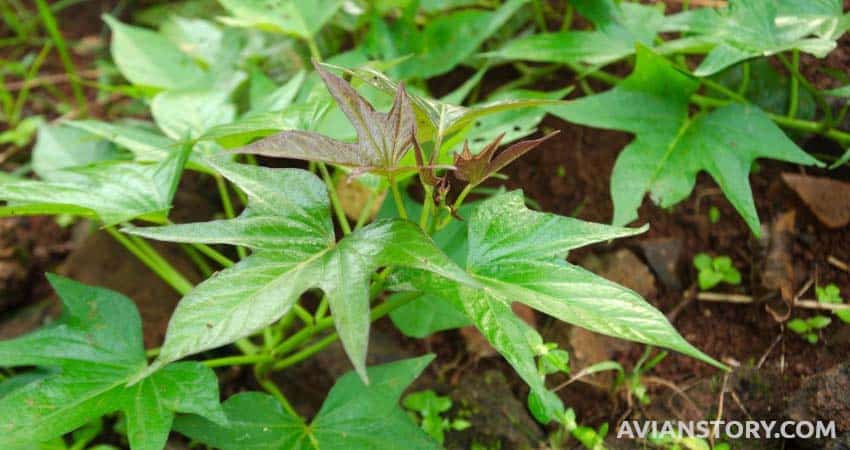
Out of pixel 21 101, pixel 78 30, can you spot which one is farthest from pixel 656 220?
pixel 78 30

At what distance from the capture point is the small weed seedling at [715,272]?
4.25 feet

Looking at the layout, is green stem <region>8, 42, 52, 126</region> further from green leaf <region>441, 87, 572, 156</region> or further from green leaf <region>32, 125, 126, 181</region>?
green leaf <region>441, 87, 572, 156</region>

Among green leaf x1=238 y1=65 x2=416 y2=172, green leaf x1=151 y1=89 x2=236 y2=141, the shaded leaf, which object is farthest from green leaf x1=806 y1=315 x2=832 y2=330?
green leaf x1=151 y1=89 x2=236 y2=141

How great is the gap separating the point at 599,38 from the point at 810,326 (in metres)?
0.65

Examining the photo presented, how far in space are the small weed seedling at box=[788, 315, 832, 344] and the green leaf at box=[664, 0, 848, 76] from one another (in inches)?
17.6

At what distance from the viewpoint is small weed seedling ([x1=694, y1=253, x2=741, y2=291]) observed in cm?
129

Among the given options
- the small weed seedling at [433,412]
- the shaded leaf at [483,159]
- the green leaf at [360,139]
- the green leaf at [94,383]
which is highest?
the green leaf at [360,139]

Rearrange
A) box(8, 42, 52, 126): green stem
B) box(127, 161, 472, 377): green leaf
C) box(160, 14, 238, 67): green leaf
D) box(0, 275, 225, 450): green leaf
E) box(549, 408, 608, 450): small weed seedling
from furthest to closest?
box(8, 42, 52, 126): green stem
box(160, 14, 238, 67): green leaf
box(549, 408, 608, 450): small weed seedling
box(0, 275, 225, 450): green leaf
box(127, 161, 472, 377): green leaf

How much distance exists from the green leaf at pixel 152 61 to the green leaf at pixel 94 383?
28.7 inches

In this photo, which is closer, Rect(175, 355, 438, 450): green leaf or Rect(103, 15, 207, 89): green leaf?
Rect(175, 355, 438, 450): green leaf

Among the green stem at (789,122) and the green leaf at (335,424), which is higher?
the green stem at (789,122)

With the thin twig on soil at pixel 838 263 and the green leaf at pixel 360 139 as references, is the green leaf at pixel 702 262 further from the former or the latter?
the green leaf at pixel 360 139

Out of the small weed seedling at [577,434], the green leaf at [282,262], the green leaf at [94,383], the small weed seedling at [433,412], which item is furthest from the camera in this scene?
the small weed seedling at [433,412]

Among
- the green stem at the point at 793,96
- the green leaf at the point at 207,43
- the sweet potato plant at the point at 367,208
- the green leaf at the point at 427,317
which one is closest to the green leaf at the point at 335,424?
the sweet potato plant at the point at 367,208
